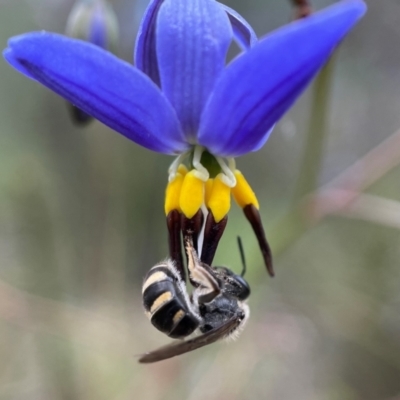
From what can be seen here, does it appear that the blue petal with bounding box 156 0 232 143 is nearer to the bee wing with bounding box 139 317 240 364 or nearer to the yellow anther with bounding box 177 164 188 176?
the yellow anther with bounding box 177 164 188 176

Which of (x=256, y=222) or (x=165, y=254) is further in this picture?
(x=165, y=254)

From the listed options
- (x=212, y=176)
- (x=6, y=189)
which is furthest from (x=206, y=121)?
(x=6, y=189)

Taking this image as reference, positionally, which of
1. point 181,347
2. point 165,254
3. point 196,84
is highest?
point 196,84

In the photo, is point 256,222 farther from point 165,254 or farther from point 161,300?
point 165,254

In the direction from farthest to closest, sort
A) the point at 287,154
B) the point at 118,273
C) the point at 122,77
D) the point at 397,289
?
the point at 287,154
the point at 118,273
the point at 397,289
the point at 122,77

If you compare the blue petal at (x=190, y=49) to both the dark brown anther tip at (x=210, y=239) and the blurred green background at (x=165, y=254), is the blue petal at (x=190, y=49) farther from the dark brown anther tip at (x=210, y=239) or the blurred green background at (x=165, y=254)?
the blurred green background at (x=165, y=254)

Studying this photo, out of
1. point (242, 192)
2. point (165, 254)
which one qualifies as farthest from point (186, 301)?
point (165, 254)

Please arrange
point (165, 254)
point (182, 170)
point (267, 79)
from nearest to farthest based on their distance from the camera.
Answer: point (267, 79) → point (182, 170) → point (165, 254)

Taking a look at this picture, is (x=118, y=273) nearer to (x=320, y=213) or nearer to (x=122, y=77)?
(x=320, y=213)
